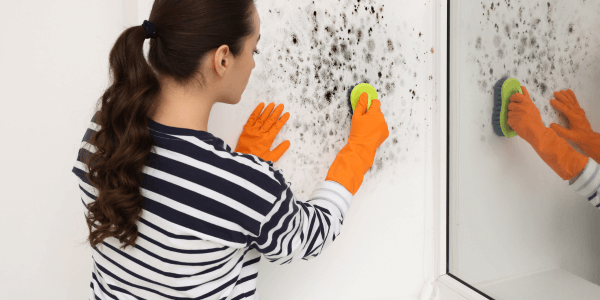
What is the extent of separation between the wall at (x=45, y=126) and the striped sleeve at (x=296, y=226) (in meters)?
0.67

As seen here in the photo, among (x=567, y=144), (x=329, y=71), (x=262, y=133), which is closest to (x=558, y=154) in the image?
(x=567, y=144)

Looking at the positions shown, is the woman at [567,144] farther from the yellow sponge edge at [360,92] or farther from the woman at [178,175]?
the woman at [178,175]

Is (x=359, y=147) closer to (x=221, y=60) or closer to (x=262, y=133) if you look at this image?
(x=262, y=133)

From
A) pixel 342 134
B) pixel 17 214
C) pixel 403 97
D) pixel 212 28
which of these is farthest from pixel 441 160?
pixel 17 214

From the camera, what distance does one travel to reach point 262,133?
0.89 m

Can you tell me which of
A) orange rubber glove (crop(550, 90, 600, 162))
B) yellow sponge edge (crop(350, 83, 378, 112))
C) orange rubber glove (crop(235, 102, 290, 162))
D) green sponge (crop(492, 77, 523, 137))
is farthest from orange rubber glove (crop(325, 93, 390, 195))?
orange rubber glove (crop(550, 90, 600, 162))

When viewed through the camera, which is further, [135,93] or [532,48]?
[532,48]

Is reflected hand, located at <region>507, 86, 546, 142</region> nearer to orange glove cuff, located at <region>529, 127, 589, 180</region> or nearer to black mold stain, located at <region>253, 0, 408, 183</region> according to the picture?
orange glove cuff, located at <region>529, 127, 589, 180</region>

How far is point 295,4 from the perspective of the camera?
2.97 feet

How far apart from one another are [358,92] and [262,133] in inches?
11.5

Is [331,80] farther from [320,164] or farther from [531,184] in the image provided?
[531,184]

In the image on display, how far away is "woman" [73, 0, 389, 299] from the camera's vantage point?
0.54 metres

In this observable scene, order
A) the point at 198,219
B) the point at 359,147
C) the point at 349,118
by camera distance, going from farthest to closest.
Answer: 1. the point at 349,118
2. the point at 359,147
3. the point at 198,219

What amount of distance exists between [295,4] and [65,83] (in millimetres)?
654
